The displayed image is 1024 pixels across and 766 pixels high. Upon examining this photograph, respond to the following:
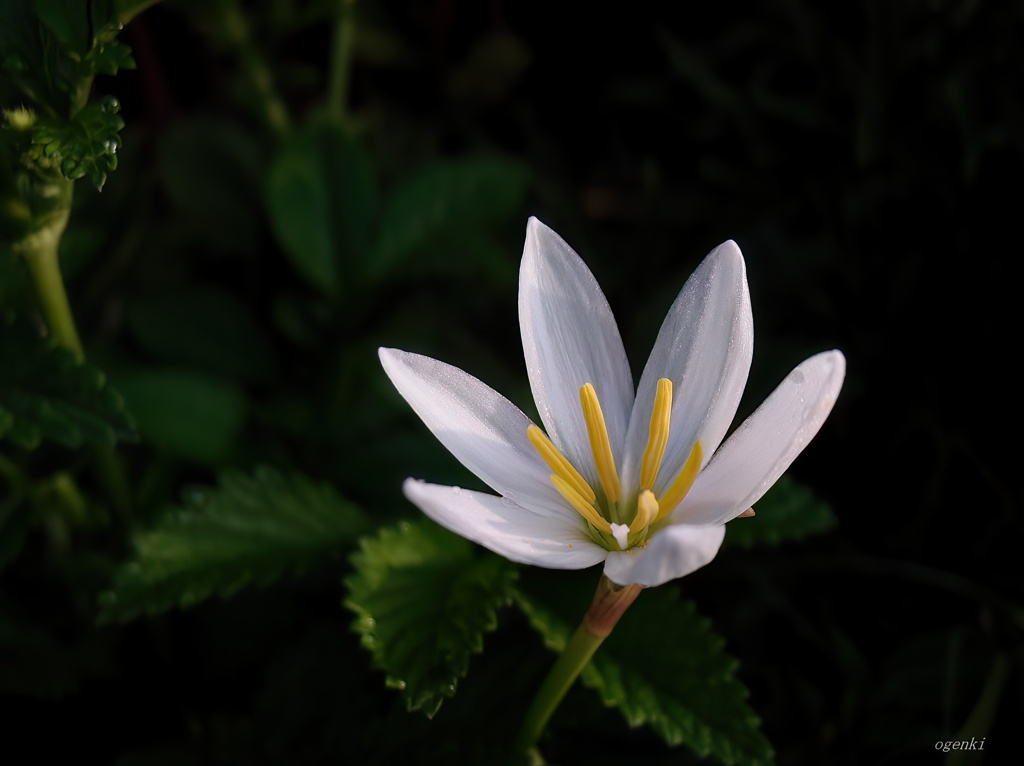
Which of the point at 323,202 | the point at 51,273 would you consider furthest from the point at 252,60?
the point at 51,273

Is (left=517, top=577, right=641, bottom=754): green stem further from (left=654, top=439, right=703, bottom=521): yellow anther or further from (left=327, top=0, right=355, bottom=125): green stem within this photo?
(left=327, top=0, right=355, bottom=125): green stem

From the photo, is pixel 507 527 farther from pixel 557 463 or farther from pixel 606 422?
pixel 606 422

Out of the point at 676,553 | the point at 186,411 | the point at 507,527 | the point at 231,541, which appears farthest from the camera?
the point at 186,411

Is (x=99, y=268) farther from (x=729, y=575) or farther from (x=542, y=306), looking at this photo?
(x=729, y=575)

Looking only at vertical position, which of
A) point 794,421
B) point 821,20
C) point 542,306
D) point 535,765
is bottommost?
point 535,765

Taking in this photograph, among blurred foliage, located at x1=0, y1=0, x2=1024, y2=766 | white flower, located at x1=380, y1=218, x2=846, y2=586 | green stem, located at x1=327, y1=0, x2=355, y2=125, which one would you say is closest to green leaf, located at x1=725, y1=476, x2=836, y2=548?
blurred foliage, located at x1=0, y1=0, x2=1024, y2=766

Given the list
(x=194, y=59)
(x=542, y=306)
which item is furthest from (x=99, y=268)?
(x=542, y=306)
